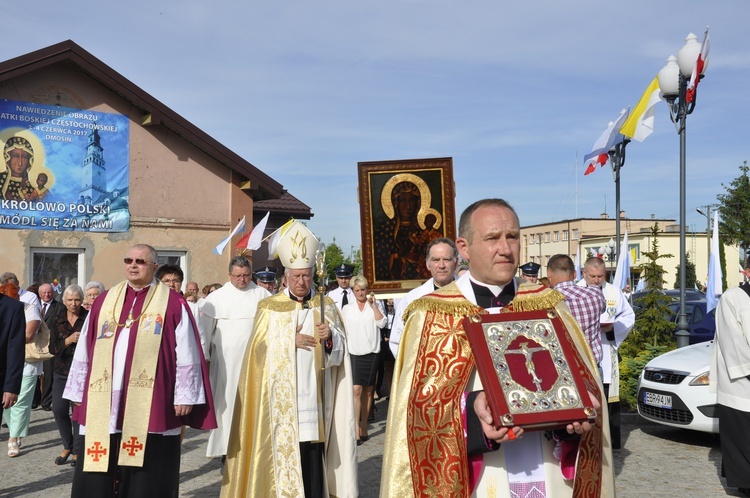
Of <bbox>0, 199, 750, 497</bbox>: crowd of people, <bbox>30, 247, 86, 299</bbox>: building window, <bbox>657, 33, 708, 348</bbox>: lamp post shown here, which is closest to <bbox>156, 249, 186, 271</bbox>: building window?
<bbox>30, 247, 86, 299</bbox>: building window

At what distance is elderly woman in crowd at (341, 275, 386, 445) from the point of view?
421 inches

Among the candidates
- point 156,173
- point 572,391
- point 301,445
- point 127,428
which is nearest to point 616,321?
point 301,445

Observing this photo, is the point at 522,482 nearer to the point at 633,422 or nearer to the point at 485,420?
the point at 485,420

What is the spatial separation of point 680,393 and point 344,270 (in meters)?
4.35

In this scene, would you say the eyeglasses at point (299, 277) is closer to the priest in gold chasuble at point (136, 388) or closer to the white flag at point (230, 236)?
the priest in gold chasuble at point (136, 388)

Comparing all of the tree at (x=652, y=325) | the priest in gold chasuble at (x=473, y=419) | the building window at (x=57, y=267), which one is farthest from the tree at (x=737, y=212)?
the priest in gold chasuble at (x=473, y=419)

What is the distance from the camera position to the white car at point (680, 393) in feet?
30.1

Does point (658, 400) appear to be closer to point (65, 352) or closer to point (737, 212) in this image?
point (65, 352)

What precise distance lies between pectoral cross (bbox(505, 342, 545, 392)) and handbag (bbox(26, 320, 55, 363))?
7.68 meters

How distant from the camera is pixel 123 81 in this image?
17078 mm

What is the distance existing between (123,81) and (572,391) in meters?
15.9

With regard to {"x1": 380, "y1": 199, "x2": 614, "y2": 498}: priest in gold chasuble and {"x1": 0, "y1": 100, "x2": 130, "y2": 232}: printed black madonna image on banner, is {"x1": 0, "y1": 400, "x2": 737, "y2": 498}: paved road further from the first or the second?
{"x1": 0, "y1": 100, "x2": 130, "y2": 232}: printed black madonna image on banner

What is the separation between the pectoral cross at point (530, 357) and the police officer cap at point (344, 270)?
695 cm

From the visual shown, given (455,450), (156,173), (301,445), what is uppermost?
(156,173)
